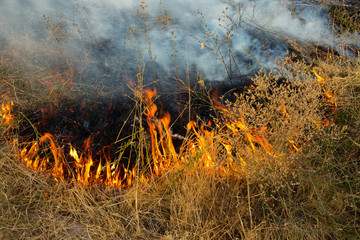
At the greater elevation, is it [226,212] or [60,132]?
[60,132]

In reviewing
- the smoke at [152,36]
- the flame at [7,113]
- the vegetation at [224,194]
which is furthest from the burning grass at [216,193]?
the smoke at [152,36]

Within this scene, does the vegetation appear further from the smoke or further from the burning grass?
the smoke

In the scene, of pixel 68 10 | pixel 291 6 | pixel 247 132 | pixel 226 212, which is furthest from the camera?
pixel 291 6

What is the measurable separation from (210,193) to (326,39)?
2.62 meters

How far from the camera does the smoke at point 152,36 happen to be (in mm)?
3021

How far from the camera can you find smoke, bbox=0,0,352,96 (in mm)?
3021

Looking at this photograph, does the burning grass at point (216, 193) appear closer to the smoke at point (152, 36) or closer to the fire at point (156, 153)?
the fire at point (156, 153)

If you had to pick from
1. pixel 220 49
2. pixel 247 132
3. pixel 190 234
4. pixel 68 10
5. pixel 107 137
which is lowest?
pixel 190 234

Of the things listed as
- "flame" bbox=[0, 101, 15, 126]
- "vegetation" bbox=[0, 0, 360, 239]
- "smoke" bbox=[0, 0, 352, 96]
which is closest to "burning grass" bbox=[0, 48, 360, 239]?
"vegetation" bbox=[0, 0, 360, 239]

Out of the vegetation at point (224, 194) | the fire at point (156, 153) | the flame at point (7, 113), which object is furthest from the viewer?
the flame at point (7, 113)

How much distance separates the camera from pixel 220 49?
317 centimetres

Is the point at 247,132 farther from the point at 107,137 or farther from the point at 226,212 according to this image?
the point at 107,137

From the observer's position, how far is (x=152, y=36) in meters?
3.26

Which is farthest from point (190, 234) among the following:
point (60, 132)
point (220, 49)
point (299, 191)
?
point (220, 49)
